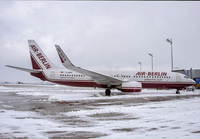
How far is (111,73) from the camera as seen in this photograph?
2059 centimetres

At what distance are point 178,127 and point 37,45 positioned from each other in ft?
63.7

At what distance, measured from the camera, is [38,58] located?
2067 centimetres

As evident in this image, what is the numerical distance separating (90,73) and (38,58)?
7.40 m

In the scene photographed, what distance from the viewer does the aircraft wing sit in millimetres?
16094

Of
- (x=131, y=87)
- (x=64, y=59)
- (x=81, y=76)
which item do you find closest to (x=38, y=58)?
(x=81, y=76)

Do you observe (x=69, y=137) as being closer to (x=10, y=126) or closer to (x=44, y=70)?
(x=10, y=126)

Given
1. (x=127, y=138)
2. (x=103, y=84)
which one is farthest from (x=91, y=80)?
(x=127, y=138)

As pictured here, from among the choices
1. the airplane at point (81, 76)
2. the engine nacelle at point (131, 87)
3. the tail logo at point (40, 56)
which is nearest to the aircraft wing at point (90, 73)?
the engine nacelle at point (131, 87)

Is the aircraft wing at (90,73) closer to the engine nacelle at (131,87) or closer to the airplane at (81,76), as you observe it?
the engine nacelle at (131,87)

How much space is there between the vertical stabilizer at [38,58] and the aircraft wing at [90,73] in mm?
5072

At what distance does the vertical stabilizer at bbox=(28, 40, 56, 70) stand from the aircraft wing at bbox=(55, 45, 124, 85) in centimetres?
507

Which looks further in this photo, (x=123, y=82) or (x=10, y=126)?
(x=123, y=82)

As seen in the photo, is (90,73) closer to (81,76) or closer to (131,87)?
(81,76)

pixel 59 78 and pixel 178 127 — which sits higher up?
pixel 59 78
